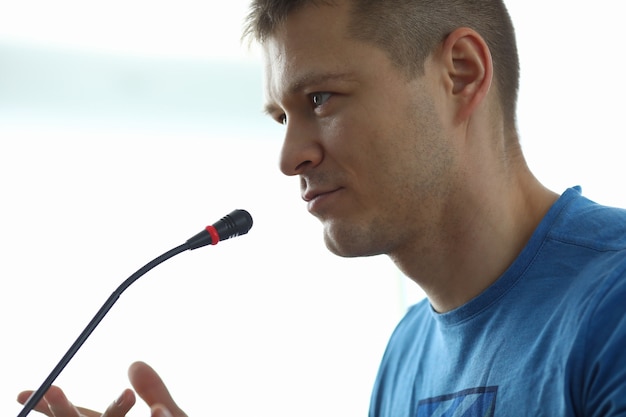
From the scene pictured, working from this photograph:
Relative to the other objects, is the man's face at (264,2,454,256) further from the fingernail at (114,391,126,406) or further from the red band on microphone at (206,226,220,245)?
the fingernail at (114,391,126,406)

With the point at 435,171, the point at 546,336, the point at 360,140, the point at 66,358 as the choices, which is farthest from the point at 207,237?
the point at 546,336

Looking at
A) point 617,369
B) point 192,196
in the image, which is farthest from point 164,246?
point 617,369

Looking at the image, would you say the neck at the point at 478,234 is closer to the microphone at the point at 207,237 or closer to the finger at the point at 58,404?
the microphone at the point at 207,237

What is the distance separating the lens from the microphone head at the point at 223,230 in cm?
124

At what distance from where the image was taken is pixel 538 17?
132 inches

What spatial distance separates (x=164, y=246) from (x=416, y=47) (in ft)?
6.05

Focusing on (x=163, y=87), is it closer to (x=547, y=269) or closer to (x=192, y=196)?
(x=192, y=196)

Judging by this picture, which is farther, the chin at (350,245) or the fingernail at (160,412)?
the chin at (350,245)

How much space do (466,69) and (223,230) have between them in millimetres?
614

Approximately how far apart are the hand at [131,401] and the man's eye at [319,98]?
23.2 inches

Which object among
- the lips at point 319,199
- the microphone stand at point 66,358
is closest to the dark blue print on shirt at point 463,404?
the lips at point 319,199

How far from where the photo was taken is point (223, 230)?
126 cm

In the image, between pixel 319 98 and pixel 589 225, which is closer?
pixel 589 225

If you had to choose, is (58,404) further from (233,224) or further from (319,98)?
(319,98)
